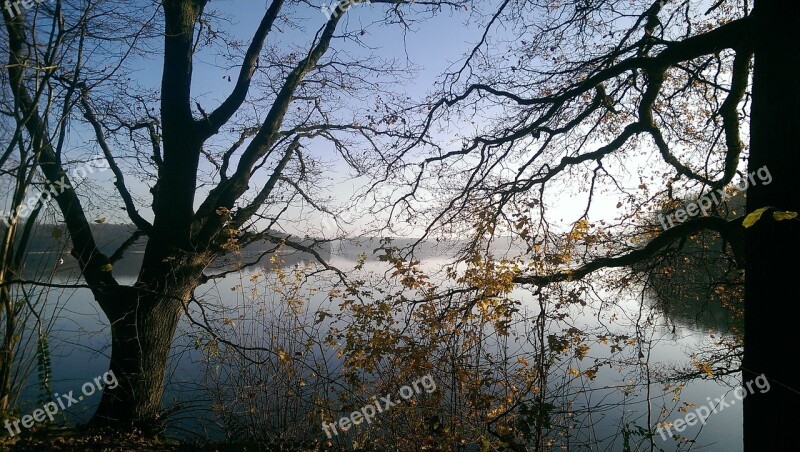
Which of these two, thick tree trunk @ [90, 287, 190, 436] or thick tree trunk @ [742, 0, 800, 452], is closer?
thick tree trunk @ [742, 0, 800, 452]

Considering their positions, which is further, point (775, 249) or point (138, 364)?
point (138, 364)

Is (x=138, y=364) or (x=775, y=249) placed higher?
(x=775, y=249)

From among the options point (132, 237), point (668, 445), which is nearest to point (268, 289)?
point (132, 237)

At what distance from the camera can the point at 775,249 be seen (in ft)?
9.34

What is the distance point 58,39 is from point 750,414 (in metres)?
5.32

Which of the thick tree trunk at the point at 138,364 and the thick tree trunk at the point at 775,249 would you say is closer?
the thick tree trunk at the point at 775,249

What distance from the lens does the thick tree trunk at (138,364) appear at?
15.6 ft

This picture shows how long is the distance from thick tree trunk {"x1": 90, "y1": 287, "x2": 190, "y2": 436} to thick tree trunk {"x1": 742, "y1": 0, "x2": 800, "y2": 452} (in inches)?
213

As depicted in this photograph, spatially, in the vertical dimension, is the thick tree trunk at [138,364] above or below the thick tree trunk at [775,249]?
below

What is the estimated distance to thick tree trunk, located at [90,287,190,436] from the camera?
15.6 feet

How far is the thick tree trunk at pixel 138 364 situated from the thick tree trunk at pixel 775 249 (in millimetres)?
5419

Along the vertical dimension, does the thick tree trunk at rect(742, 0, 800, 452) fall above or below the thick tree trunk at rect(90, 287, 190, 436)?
above

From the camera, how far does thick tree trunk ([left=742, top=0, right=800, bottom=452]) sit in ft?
8.84

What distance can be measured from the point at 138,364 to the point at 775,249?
19.3 ft
